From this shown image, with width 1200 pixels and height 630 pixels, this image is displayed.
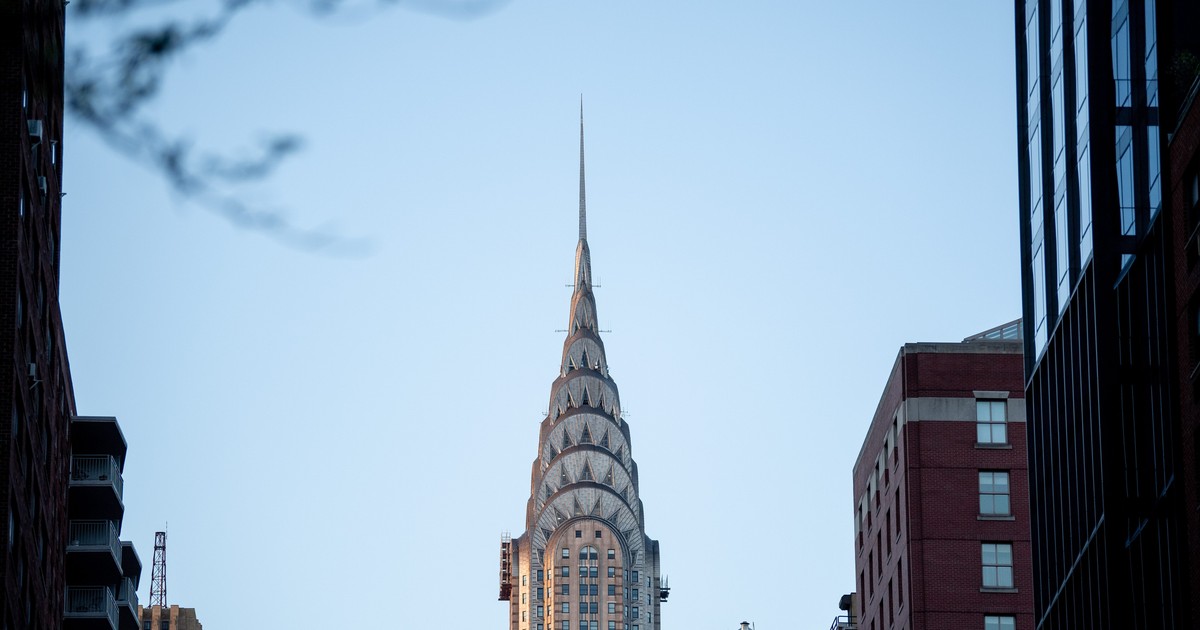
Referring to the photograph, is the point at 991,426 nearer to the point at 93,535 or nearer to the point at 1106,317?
the point at 1106,317

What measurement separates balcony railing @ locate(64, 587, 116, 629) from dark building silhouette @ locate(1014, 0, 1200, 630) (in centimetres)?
3695

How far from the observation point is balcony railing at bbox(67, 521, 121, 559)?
81.1 m

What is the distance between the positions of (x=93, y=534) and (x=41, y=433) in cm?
2235

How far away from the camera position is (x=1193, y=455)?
4209cm

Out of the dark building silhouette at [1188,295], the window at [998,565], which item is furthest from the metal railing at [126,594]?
the dark building silhouette at [1188,295]

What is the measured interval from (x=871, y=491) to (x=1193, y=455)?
46.4 m

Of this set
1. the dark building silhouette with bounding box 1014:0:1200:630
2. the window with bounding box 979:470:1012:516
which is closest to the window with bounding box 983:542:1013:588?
the window with bounding box 979:470:1012:516

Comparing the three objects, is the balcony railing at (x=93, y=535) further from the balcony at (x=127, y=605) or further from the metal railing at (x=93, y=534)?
the balcony at (x=127, y=605)

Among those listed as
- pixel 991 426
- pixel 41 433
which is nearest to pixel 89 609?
pixel 41 433

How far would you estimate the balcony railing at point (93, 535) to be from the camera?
81125 mm

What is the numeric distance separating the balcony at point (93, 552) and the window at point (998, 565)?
32.1m

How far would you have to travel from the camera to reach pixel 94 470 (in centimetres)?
8031

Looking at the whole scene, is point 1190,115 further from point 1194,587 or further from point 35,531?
point 35,531

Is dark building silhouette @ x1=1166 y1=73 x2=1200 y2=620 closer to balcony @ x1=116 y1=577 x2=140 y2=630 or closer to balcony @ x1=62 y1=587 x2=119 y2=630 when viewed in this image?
balcony @ x1=62 y1=587 x2=119 y2=630
